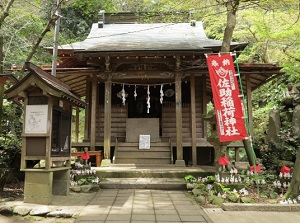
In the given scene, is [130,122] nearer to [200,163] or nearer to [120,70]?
[120,70]

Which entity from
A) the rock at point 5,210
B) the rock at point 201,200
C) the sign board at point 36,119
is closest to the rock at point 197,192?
the rock at point 201,200

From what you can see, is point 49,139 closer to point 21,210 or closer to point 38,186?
point 38,186

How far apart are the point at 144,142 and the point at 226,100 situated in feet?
16.0

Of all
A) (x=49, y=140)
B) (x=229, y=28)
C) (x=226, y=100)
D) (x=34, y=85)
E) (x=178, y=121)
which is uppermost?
(x=229, y=28)

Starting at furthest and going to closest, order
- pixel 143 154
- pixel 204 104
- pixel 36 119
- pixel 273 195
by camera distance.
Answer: pixel 204 104
pixel 143 154
pixel 273 195
pixel 36 119

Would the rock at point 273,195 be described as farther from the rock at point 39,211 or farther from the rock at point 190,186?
the rock at point 39,211

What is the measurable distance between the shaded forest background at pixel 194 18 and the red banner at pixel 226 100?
1.68m

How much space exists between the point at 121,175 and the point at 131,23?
1054 centimetres

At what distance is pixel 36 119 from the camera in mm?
6000

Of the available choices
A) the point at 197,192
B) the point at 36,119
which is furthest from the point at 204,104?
the point at 36,119

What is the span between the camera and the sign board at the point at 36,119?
19.6 feet

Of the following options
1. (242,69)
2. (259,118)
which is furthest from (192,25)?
(259,118)

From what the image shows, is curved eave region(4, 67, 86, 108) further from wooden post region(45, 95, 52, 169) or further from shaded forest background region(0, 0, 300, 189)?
shaded forest background region(0, 0, 300, 189)

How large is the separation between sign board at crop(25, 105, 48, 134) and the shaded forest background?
1641mm
